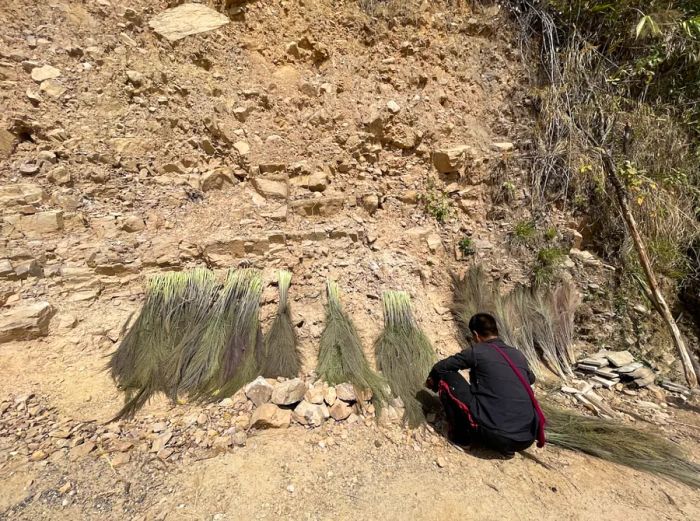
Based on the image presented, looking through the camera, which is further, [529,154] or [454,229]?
[529,154]

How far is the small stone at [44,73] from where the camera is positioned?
2.98 m

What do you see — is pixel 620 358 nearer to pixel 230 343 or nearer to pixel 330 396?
pixel 330 396

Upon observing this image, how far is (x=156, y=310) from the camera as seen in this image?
7.95 ft

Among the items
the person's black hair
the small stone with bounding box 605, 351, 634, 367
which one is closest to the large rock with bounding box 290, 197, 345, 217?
the person's black hair

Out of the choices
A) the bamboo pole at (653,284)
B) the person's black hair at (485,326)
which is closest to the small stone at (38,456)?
the person's black hair at (485,326)

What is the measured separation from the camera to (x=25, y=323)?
213 cm

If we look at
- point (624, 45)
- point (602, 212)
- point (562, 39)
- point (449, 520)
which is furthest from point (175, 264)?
point (624, 45)

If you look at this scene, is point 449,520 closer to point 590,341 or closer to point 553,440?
point 553,440

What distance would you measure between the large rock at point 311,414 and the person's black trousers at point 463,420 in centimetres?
74

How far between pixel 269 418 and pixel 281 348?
54cm

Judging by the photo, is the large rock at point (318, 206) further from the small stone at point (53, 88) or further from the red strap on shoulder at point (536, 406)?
the small stone at point (53, 88)

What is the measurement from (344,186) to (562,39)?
3340mm

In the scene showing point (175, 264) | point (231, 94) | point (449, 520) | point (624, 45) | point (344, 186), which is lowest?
point (449, 520)

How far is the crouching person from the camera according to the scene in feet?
6.11
